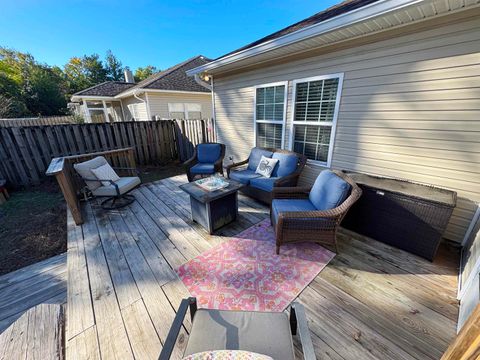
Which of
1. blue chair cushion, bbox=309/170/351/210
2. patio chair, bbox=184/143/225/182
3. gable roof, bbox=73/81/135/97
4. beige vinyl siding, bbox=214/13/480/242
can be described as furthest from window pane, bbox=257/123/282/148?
gable roof, bbox=73/81/135/97

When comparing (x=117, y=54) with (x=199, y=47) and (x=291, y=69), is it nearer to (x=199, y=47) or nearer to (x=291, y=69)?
(x=199, y=47)

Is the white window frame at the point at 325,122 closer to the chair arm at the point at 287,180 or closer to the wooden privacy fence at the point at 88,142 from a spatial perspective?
the chair arm at the point at 287,180

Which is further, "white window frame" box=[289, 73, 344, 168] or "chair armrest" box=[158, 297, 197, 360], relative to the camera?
"white window frame" box=[289, 73, 344, 168]

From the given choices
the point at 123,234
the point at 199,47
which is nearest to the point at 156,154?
the point at 123,234

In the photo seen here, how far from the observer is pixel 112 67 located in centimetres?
2761

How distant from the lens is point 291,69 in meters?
3.53

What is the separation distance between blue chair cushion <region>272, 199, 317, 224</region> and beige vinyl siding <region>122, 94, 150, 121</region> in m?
8.66

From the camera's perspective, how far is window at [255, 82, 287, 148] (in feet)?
12.8

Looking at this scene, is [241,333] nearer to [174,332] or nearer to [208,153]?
[174,332]

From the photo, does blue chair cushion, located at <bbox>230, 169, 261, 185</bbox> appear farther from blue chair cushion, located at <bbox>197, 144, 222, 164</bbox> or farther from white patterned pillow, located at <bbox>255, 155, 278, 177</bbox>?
blue chair cushion, located at <bbox>197, 144, 222, 164</bbox>

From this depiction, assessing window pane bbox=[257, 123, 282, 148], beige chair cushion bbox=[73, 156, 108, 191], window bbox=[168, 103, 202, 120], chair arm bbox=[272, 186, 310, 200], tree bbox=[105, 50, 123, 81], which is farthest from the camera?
tree bbox=[105, 50, 123, 81]

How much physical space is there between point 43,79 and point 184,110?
19.2m

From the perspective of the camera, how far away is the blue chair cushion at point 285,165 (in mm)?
3451

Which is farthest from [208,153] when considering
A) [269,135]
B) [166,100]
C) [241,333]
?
[166,100]
